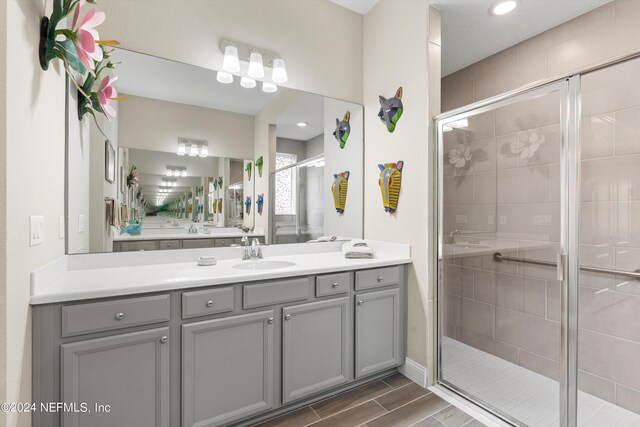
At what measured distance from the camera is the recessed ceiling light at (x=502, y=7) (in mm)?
2102

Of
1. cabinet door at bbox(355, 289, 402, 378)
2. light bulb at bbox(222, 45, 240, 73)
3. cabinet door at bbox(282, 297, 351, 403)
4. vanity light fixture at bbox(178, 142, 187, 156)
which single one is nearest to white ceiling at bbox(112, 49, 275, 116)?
light bulb at bbox(222, 45, 240, 73)

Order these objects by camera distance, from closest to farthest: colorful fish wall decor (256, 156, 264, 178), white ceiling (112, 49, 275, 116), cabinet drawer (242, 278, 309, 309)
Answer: cabinet drawer (242, 278, 309, 309), white ceiling (112, 49, 275, 116), colorful fish wall decor (256, 156, 264, 178)

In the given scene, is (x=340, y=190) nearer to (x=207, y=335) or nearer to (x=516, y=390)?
(x=207, y=335)

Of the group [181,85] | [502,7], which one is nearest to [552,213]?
[502,7]

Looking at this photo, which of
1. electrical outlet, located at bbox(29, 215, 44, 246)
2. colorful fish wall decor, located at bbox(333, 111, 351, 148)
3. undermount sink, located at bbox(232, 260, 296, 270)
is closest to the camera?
electrical outlet, located at bbox(29, 215, 44, 246)

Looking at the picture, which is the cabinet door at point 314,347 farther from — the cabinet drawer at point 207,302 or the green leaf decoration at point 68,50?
the green leaf decoration at point 68,50

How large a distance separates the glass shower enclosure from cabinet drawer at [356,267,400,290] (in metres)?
0.31

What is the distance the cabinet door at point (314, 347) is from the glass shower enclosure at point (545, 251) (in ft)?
2.43

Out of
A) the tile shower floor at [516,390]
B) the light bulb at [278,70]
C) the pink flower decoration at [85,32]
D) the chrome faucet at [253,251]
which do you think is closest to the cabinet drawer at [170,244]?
the chrome faucet at [253,251]

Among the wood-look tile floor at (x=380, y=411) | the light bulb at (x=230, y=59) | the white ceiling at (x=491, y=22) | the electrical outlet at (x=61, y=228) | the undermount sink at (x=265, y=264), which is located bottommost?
the wood-look tile floor at (x=380, y=411)

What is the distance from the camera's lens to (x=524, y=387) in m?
2.01

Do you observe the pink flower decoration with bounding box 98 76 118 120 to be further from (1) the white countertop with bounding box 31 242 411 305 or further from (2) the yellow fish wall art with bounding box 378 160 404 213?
(2) the yellow fish wall art with bounding box 378 160 404 213

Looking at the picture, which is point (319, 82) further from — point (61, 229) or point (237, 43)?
point (61, 229)

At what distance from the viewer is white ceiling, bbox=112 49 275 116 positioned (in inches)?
73.4
